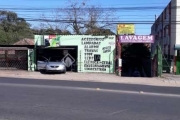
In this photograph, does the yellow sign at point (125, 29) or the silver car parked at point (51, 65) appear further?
the yellow sign at point (125, 29)

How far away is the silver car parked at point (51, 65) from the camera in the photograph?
1008 inches

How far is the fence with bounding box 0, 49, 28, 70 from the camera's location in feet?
96.5

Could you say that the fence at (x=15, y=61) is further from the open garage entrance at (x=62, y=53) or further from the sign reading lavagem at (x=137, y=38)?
the sign reading lavagem at (x=137, y=38)

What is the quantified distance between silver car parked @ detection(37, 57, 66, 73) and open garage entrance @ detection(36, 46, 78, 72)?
92 cm

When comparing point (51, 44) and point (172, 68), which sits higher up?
point (51, 44)

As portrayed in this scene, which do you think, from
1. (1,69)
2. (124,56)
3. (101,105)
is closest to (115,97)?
(101,105)

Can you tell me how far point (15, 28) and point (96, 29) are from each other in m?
42.8

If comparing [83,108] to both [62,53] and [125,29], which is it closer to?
[62,53]

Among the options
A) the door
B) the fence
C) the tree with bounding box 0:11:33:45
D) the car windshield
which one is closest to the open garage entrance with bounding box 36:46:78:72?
the car windshield

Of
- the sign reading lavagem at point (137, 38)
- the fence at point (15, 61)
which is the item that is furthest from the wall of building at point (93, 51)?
the fence at point (15, 61)

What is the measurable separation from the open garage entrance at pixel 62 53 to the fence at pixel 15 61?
1619 mm

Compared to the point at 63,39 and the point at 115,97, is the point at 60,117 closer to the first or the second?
the point at 115,97

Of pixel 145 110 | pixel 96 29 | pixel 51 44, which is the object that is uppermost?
pixel 96 29

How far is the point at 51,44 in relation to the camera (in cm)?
2808
